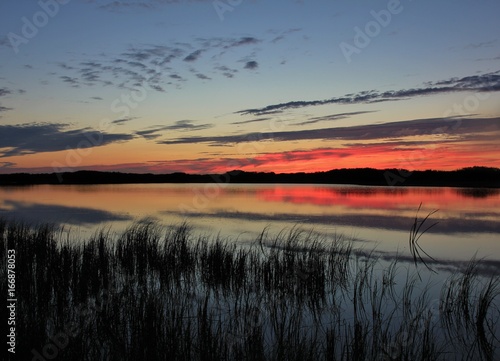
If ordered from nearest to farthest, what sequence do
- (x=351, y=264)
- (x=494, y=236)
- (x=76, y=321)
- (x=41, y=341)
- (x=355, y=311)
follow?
(x=41, y=341) < (x=76, y=321) < (x=355, y=311) < (x=351, y=264) < (x=494, y=236)

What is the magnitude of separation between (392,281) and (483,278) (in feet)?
6.88

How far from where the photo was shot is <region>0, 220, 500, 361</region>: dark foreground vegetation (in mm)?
5070

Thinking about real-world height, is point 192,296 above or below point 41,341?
below

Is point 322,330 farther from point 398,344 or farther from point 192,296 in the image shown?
point 192,296

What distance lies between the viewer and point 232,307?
24.5 ft

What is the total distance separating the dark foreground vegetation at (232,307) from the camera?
5.07 meters

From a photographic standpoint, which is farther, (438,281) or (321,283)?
(438,281)

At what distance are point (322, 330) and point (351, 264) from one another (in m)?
4.67

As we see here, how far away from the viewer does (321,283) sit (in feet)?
29.2

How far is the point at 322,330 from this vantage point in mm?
6465

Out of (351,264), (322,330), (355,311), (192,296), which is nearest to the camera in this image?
(322,330)

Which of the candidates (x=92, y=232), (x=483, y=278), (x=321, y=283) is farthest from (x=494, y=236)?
(x=92, y=232)

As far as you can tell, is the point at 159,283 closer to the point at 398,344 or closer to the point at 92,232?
the point at 398,344

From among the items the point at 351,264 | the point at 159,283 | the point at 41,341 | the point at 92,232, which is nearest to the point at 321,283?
the point at 351,264
